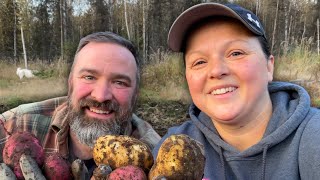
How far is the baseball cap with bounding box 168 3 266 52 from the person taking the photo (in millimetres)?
1916

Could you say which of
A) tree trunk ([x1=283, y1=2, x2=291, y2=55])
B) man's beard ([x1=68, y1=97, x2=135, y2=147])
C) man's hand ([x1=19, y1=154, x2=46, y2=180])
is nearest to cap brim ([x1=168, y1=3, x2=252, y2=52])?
man's beard ([x1=68, y1=97, x2=135, y2=147])

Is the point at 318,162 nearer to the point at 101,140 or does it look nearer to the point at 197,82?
the point at 197,82

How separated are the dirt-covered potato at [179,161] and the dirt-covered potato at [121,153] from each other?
0.26 feet

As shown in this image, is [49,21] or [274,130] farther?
[49,21]

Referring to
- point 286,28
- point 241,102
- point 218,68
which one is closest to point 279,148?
point 241,102

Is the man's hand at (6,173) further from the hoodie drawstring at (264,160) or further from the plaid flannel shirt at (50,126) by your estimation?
the plaid flannel shirt at (50,126)

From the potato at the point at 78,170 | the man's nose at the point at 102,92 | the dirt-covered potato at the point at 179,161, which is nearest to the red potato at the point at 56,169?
the potato at the point at 78,170

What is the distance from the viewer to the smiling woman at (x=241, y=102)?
1.88 meters

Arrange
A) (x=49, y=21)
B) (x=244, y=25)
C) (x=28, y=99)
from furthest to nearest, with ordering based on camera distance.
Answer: (x=49, y=21), (x=28, y=99), (x=244, y=25)

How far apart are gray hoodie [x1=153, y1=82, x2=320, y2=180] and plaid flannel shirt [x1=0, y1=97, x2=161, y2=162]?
2.77 feet

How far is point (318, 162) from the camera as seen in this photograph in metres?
1.73

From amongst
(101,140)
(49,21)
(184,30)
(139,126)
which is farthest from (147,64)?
(101,140)

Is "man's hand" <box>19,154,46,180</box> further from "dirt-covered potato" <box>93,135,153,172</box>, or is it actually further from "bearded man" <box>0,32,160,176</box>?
"bearded man" <box>0,32,160,176</box>

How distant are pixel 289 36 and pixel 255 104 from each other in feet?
21.4
